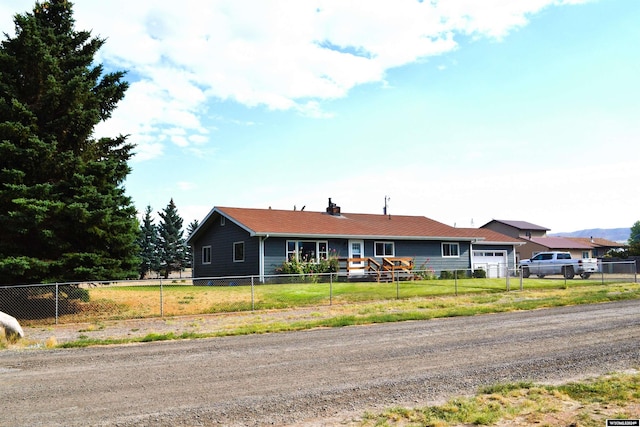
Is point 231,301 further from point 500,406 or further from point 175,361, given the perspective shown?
point 500,406

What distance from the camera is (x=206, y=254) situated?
117ft

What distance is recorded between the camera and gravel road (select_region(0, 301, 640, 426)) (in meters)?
6.35

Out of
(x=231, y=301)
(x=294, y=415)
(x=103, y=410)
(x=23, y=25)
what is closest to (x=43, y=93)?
(x=23, y=25)

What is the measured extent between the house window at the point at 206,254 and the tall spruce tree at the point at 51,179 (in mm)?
16024

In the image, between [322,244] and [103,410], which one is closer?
[103,410]

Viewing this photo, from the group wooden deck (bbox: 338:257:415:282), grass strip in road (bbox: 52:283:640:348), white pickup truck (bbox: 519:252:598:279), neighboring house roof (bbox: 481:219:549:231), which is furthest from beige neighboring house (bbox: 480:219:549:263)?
grass strip in road (bbox: 52:283:640:348)

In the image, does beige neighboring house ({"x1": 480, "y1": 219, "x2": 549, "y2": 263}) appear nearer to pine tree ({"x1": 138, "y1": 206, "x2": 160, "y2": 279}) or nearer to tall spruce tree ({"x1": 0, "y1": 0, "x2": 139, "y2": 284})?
pine tree ({"x1": 138, "y1": 206, "x2": 160, "y2": 279})

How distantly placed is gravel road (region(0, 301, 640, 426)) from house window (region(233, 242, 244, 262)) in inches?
735

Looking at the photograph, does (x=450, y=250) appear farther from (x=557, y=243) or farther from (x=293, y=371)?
(x=557, y=243)

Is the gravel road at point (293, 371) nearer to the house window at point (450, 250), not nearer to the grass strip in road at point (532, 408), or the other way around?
the grass strip in road at point (532, 408)

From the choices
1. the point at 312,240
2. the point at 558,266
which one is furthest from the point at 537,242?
the point at 312,240

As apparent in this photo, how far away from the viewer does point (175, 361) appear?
32.2ft

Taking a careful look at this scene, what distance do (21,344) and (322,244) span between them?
2134 cm

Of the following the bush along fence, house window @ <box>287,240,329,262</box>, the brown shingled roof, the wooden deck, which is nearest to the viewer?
the bush along fence
